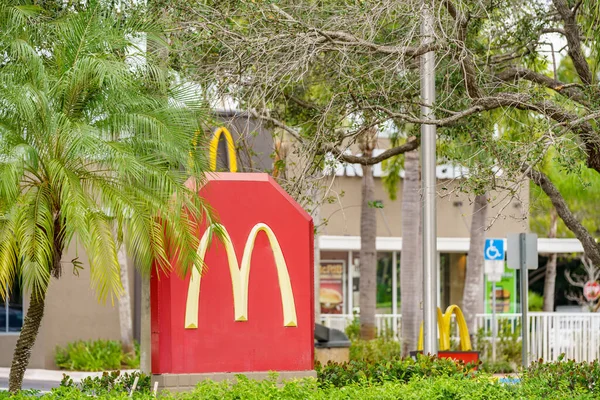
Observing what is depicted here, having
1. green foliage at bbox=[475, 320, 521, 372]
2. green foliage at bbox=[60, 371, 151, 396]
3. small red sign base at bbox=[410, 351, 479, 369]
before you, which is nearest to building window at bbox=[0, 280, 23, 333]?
green foliage at bbox=[475, 320, 521, 372]

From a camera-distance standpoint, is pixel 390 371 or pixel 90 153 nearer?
pixel 90 153

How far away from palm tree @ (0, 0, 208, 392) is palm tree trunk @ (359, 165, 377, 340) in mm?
11715

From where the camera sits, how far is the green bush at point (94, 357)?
23.7 metres

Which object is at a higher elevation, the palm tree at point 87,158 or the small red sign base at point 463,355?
the palm tree at point 87,158

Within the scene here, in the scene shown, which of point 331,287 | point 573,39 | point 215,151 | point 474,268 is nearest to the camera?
point 215,151

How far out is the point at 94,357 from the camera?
78.6 ft

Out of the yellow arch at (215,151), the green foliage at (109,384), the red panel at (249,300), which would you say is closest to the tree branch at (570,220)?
the red panel at (249,300)

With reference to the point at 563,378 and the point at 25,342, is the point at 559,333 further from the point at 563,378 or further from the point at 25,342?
the point at 25,342

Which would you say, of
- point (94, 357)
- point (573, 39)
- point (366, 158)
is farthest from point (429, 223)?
point (94, 357)

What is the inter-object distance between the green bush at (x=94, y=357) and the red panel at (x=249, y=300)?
1224 cm

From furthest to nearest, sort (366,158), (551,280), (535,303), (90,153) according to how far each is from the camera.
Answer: (535,303), (551,280), (366,158), (90,153)

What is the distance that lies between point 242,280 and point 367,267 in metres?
12.3

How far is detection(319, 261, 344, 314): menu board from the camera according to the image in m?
30.6

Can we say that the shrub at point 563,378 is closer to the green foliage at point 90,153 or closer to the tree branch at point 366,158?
the tree branch at point 366,158
